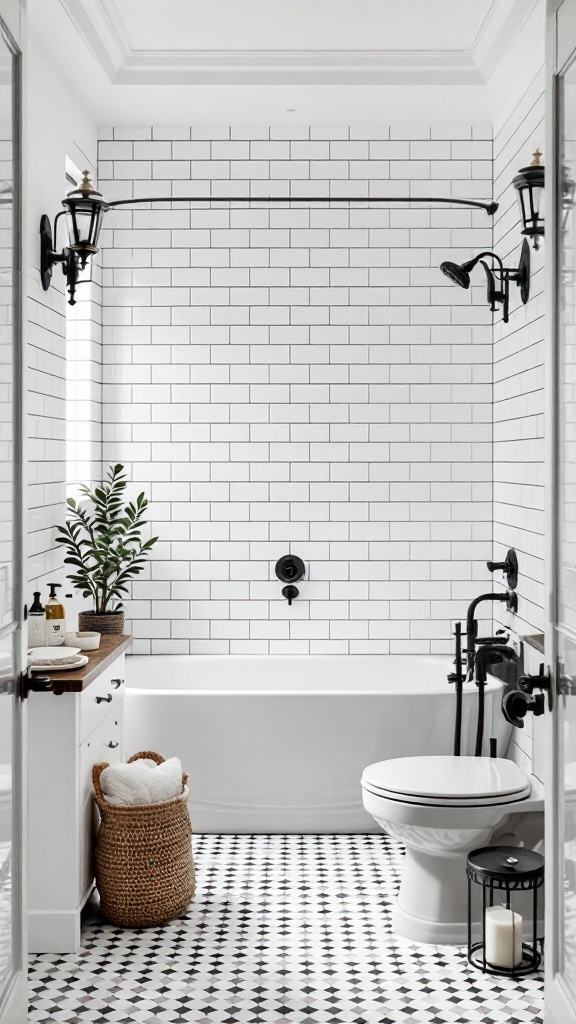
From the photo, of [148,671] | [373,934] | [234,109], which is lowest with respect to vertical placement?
[373,934]

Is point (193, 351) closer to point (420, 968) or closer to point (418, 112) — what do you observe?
point (418, 112)

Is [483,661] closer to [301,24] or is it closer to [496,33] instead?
[496,33]

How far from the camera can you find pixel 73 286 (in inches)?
153

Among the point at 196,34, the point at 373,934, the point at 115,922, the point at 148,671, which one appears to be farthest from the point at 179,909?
the point at 196,34

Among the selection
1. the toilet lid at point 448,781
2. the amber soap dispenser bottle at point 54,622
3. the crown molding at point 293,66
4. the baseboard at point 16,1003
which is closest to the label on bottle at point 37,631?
the amber soap dispenser bottle at point 54,622

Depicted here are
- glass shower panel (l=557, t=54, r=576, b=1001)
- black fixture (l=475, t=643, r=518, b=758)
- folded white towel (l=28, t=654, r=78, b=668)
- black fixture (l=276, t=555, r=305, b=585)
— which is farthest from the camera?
black fixture (l=276, t=555, r=305, b=585)

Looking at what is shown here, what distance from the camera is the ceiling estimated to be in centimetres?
372

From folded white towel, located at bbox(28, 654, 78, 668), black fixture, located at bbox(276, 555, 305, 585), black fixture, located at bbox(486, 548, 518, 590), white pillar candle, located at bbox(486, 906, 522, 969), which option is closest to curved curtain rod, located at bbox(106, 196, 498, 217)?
black fixture, located at bbox(486, 548, 518, 590)

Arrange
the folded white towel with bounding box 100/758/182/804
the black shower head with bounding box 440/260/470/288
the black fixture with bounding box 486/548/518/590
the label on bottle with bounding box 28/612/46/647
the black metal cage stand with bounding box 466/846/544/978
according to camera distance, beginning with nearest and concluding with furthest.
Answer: the black metal cage stand with bounding box 466/846/544/978 < the folded white towel with bounding box 100/758/182/804 < the label on bottle with bounding box 28/612/46/647 < the black shower head with bounding box 440/260/470/288 < the black fixture with bounding box 486/548/518/590

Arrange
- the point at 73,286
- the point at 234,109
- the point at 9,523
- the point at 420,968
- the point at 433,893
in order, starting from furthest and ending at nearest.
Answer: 1. the point at 234,109
2. the point at 73,286
3. the point at 433,893
4. the point at 420,968
5. the point at 9,523

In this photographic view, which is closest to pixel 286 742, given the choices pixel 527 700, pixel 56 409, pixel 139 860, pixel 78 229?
pixel 139 860

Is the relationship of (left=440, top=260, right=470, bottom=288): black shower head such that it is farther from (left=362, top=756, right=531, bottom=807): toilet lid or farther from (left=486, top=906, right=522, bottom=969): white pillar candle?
(left=486, top=906, right=522, bottom=969): white pillar candle

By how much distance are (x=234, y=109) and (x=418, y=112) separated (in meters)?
0.84

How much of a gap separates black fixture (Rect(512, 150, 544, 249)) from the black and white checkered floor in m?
2.40
